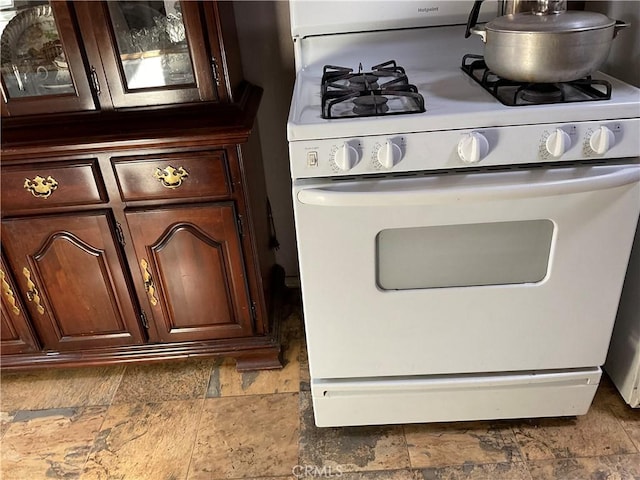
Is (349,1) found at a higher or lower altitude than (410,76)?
higher

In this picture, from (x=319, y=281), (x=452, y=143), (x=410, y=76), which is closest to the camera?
(x=452, y=143)

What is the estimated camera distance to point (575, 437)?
142 cm

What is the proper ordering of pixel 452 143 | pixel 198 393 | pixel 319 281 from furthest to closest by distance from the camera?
pixel 198 393
pixel 319 281
pixel 452 143

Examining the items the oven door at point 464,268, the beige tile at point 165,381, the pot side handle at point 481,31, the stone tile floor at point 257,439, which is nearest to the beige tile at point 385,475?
the stone tile floor at point 257,439

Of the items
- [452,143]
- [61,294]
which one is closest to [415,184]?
[452,143]

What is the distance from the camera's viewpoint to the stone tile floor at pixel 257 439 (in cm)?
137

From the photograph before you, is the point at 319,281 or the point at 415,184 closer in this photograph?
the point at 415,184

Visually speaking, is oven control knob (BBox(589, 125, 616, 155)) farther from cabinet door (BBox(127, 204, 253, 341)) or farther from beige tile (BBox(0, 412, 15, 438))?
beige tile (BBox(0, 412, 15, 438))

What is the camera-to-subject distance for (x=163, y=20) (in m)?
1.39

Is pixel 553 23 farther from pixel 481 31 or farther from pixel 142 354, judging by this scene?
pixel 142 354

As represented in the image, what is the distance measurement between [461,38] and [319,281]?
2.69ft

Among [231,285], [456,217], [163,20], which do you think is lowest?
[231,285]

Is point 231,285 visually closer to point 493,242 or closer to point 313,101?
point 313,101

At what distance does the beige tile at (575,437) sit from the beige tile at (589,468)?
16 mm
